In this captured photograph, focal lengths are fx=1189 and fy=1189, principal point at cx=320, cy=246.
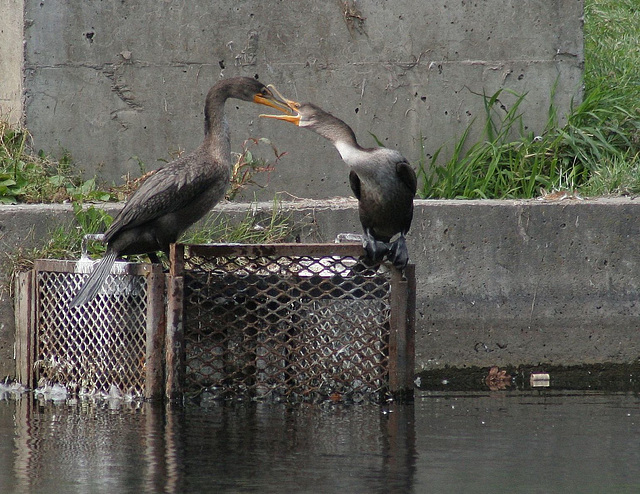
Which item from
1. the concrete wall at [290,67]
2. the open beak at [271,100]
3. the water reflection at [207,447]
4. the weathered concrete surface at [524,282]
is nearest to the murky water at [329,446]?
the water reflection at [207,447]

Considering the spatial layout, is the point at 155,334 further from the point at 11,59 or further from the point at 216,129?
the point at 11,59

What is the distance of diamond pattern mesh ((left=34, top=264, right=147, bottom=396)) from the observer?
17.4 feet

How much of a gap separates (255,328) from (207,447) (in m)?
0.99

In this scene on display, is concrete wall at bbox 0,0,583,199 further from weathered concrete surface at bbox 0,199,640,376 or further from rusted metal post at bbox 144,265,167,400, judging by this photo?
rusted metal post at bbox 144,265,167,400

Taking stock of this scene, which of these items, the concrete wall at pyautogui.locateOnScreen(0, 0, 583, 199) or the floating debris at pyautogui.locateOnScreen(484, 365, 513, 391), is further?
the concrete wall at pyautogui.locateOnScreen(0, 0, 583, 199)

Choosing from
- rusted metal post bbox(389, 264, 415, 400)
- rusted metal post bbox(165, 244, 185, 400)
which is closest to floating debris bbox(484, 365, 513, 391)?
rusted metal post bbox(389, 264, 415, 400)

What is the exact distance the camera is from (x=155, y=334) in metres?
5.18

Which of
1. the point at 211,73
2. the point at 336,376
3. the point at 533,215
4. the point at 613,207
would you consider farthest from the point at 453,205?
the point at 211,73

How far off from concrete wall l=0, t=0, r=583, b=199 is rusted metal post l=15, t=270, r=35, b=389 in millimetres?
1437

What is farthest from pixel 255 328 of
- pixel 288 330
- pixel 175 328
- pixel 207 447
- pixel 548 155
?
pixel 548 155

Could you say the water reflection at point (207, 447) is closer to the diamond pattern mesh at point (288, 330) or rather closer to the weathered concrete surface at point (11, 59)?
the diamond pattern mesh at point (288, 330)

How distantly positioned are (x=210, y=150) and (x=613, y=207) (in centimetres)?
219

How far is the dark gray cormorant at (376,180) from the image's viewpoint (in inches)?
204

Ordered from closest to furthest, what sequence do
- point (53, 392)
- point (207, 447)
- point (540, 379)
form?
1. point (207, 447)
2. point (53, 392)
3. point (540, 379)
